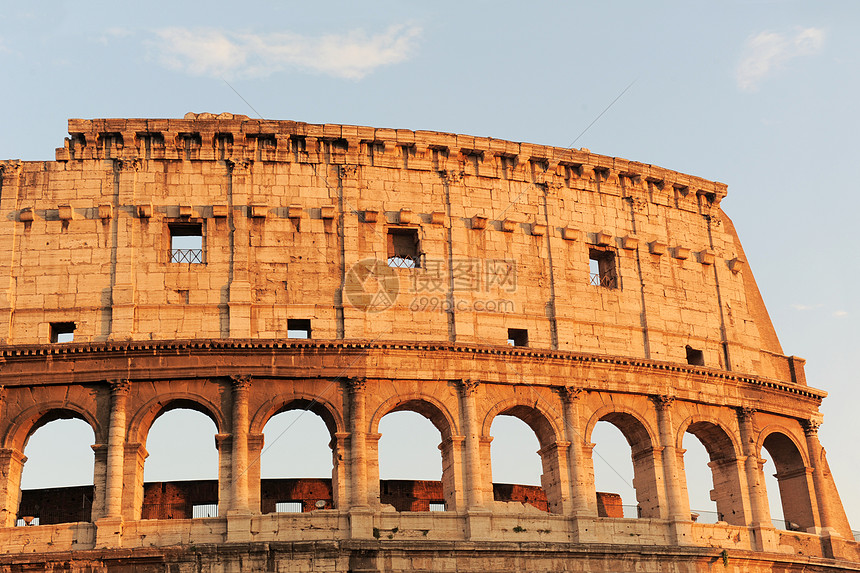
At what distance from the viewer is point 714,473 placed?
34.9 metres

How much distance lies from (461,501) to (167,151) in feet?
40.9

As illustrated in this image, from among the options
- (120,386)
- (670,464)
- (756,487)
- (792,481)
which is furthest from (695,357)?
(120,386)

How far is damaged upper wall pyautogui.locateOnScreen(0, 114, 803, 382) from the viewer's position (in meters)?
31.1

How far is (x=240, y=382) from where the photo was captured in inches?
1180

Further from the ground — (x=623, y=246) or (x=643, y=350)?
(x=623, y=246)

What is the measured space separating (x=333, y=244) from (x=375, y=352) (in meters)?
3.39

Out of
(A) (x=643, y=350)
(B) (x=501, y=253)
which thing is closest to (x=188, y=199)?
(B) (x=501, y=253)

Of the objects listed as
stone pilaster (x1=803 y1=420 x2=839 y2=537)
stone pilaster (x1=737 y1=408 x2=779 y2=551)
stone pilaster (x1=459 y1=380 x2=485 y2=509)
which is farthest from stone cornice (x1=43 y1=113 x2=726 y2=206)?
stone pilaster (x1=803 y1=420 x2=839 y2=537)

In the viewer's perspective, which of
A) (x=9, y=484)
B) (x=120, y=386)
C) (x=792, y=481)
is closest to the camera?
(x=9, y=484)

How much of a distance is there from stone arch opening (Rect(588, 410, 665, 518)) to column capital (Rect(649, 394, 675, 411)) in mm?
764

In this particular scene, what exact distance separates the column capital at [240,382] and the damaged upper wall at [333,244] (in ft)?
4.20

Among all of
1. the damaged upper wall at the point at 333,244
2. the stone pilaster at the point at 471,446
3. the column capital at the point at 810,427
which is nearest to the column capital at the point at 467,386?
the stone pilaster at the point at 471,446

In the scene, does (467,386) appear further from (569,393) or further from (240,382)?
(240,382)

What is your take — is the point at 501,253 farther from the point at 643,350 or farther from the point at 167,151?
the point at 167,151
